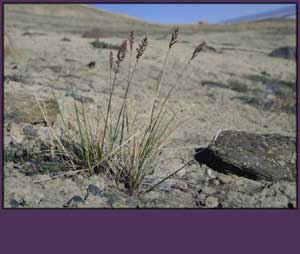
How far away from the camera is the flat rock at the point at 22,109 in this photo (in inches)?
131

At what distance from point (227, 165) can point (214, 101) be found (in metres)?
2.74

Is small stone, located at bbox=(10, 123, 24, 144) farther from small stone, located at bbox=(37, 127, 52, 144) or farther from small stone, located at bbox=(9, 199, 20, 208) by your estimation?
small stone, located at bbox=(9, 199, 20, 208)

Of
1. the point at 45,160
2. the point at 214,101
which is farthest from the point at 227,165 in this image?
the point at 214,101

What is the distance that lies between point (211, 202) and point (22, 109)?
67.0 inches

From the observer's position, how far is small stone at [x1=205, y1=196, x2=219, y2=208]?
253 cm

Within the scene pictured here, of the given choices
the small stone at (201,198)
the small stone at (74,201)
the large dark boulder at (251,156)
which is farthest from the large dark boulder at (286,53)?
the small stone at (74,201)

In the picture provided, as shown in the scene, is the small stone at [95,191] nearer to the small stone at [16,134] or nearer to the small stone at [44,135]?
the small stone at [44,135]

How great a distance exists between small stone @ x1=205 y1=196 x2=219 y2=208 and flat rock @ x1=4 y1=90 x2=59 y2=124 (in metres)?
1.51

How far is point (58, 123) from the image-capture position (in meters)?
3.51

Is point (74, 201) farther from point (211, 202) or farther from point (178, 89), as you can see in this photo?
point (178, 89)

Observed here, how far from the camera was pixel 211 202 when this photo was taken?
2.55 metres

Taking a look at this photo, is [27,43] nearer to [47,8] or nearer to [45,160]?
[45,160]

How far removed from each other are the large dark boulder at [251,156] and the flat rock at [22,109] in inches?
50.7

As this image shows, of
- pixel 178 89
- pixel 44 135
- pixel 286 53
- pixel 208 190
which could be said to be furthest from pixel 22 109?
pixel 286 53
